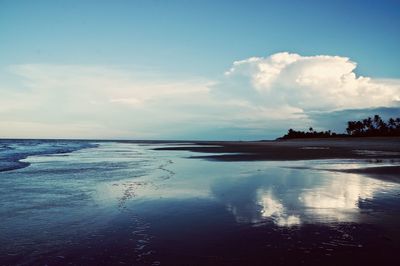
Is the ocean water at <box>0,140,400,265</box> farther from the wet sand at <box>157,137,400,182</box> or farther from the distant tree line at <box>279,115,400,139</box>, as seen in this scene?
the distant tree line at <box>279,115,400,139</box>

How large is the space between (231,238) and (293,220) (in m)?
2.07

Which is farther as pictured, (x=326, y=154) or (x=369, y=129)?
(x=369, y=129)

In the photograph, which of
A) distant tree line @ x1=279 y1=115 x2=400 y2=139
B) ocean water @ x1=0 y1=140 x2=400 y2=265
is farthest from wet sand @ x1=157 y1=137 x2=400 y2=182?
distant tree line @ x1=279 y1=115 x2=400 y2=139

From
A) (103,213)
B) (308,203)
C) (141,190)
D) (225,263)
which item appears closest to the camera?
(225,263)

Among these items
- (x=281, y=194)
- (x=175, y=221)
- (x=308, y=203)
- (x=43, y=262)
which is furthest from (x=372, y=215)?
(x=43, y=262)

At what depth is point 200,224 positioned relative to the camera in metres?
7.59

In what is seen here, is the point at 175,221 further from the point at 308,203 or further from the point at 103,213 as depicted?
the point at 308,203

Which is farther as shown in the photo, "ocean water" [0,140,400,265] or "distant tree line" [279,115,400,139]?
"distant tree line" [279,115,400,139]

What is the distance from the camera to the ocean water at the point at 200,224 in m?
5.47

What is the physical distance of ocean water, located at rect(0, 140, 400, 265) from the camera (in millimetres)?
5469

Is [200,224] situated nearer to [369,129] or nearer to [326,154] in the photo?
[326,154]

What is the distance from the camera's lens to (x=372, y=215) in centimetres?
823

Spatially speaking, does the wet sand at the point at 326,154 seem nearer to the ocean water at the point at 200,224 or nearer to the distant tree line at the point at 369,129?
the ocean water at the point at 200,224

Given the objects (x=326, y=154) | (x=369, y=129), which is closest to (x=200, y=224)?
(x=326, y=154)
